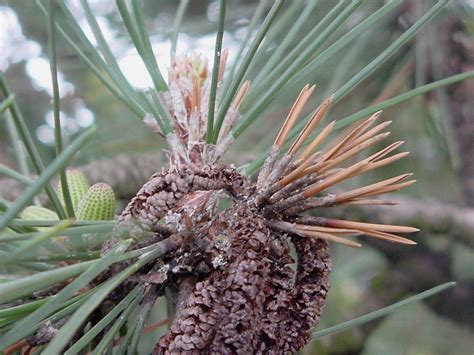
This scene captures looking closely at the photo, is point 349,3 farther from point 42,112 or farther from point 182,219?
point 42,112

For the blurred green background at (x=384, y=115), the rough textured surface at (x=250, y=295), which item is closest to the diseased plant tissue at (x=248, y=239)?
the rough textured surface at (x=250, y=295)

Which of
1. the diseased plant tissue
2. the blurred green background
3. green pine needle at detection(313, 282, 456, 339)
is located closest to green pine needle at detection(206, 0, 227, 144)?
the diseased plant tissue

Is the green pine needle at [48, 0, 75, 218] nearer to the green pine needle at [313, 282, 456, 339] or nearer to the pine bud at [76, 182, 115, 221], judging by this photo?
the pine bud at [76, 182, 115, 221]

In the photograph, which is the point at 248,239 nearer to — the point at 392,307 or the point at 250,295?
the point at 250,295

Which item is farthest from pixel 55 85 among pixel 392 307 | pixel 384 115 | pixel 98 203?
pixel 384 115

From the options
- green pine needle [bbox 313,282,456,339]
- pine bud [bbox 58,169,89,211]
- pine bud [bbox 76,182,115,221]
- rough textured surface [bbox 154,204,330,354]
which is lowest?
green pine needle [bbox 313,282,456,339]

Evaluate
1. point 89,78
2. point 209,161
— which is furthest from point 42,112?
point 209,161
